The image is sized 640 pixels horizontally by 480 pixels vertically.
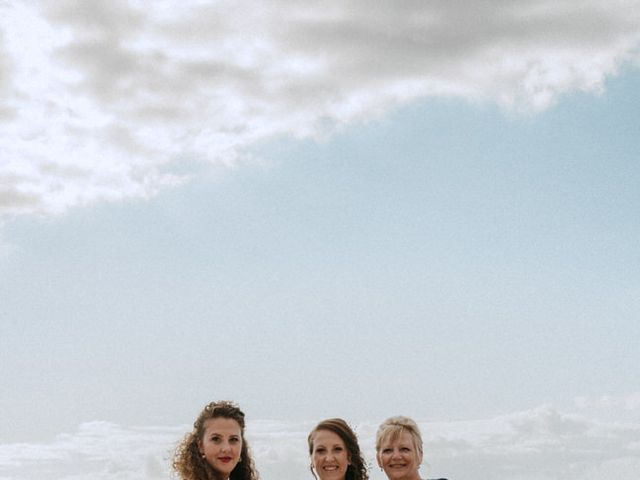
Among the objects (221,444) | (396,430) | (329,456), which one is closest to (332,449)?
(329,456)

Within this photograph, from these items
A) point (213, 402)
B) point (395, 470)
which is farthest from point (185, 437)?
point (395, 470)

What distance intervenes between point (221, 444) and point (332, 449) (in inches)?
76.9

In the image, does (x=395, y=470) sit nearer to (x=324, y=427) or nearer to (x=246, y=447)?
(x=324, y=427)

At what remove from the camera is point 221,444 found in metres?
16.0

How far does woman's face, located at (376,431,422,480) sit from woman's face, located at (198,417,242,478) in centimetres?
259

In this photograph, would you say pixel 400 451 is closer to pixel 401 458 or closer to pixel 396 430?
pixel 401 458

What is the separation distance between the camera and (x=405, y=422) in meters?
15.7

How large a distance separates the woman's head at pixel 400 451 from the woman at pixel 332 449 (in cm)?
93

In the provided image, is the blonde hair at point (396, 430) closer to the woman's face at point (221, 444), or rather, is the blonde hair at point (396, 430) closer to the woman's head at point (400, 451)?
the woman's head at point (400, 451)

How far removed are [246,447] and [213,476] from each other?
1.38 metres

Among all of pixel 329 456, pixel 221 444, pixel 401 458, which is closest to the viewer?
pixel 401 458

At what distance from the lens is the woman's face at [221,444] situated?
16.0 m

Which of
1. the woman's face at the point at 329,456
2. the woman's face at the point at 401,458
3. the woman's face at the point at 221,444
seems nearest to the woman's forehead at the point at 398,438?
the woman's face at the point at 401,458

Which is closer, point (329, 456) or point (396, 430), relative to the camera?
point (396, 430)
